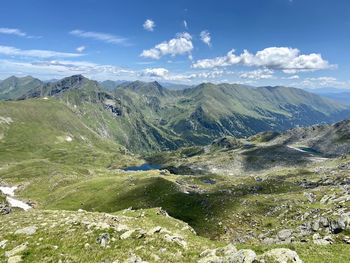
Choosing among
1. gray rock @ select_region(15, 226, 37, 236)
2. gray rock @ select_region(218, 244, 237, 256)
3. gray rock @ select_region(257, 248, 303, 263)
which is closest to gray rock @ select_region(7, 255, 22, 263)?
gray rock @ select_region(15, 226, 37, 236)

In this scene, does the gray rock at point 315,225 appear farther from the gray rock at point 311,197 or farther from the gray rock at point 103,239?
the gray rock at point 311,197

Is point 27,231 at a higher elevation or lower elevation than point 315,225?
higher

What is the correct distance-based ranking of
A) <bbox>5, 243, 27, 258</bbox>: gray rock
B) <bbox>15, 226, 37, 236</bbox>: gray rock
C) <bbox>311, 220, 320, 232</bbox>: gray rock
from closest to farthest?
<bbox>5, 243, 27, 258</bbox>: gray rock, <bbox>15, 226, 37, 236</bbox>: gray rock, <bbox>311, 220, 320, 232</bbox>: gray rock

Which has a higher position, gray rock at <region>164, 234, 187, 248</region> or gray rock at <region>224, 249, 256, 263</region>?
gray rock at <region>224, 249, 256, 263</region>

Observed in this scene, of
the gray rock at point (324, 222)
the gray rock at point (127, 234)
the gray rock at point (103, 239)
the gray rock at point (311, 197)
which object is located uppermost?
the gray rock at point (127, 234)

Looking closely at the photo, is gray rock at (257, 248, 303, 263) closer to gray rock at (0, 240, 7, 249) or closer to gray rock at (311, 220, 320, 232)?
gray rock at (0, 240, 7, 249)

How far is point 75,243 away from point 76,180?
171793 millimetres

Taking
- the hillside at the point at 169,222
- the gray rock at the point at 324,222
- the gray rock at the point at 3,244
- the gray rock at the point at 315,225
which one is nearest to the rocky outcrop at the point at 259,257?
the hillside at the point at 169,222

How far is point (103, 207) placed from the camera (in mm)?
120688

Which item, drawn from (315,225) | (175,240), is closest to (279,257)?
(175,240)

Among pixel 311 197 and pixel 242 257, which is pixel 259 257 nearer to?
pixel 242 257

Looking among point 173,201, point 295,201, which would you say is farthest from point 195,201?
point 295,201

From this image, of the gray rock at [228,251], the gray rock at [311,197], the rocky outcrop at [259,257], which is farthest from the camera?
the gray rock at [311,197]

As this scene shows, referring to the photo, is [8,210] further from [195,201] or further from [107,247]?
[107,247]
